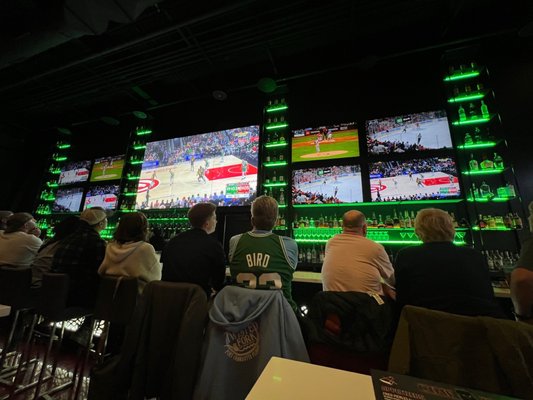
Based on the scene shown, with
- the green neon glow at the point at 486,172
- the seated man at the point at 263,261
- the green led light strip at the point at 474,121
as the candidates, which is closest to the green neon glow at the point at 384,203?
the green neon glow at the point at 486,172

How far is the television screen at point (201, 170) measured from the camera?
13.7 feet

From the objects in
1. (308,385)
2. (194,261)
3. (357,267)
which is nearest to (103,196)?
→ (194,261)

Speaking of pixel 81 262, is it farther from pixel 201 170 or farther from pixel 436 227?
pixel 436 227

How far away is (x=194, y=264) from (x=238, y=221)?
2421mm

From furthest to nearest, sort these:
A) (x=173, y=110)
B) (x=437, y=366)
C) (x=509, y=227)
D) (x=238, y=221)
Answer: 1. (x=173, y=110)
2. (x=238, y=221)
3. (x=509, y=227)
4. (x=437, y=366)

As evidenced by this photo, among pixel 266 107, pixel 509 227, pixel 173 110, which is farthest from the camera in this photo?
pixel 173 110

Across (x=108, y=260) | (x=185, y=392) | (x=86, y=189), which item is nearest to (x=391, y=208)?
(x=185, y=392)

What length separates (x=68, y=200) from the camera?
5.71 meters

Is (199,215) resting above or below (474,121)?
below

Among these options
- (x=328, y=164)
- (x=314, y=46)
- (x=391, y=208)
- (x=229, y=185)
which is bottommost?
(x=391, y=208)

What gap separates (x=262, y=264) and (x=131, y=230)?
1317 millimetres

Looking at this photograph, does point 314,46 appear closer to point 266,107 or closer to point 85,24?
point 266,107

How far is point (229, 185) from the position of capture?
13.8ft

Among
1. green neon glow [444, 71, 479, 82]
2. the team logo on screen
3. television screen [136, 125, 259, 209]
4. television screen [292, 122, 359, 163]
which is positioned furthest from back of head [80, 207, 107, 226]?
green neon glow [444, 71, 479, 82]
